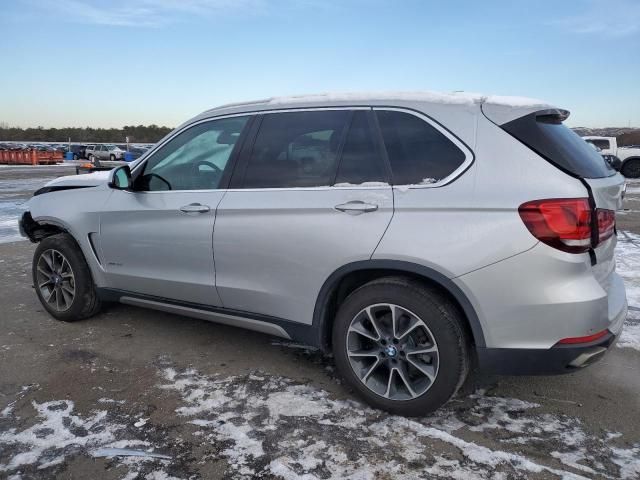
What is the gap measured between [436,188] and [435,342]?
78 centimetres

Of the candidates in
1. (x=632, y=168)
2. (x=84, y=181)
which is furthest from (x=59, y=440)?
(x=632, y=168)

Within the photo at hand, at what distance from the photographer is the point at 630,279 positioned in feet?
18.3

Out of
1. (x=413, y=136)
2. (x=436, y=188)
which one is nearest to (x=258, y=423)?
(x=436, y=188)

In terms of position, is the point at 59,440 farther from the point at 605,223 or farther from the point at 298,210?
the point at 605,223

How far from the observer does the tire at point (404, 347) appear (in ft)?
8.68

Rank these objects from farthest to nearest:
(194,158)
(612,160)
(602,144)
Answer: (602,144) < (612,160) < (194,158)

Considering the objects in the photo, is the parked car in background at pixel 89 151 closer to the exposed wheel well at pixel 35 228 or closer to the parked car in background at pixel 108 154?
the parked car in background at pixel 108 154

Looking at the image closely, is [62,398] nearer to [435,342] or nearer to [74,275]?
[74,275]

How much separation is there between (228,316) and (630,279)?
14.6 ft

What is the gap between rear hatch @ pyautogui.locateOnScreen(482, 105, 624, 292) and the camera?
2504 mm

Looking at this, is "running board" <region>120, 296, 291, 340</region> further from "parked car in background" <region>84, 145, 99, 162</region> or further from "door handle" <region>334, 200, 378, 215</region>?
"parked car in background" <region>84, 145, 99, 162</region>

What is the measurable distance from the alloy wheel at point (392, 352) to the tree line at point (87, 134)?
3313 inches

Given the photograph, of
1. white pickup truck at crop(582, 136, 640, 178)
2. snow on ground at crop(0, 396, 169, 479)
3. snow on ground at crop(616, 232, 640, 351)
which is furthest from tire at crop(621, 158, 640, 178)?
snow on ground at crop(0, 396, 169, 479)

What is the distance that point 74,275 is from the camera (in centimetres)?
426
